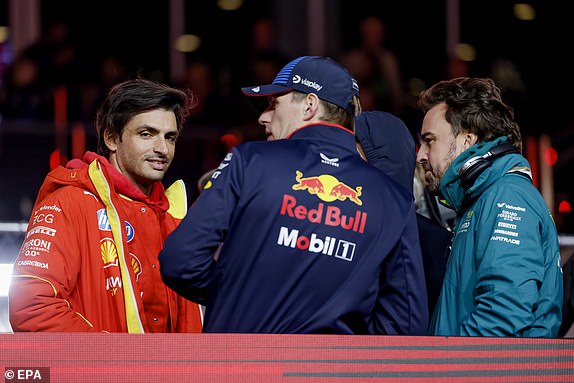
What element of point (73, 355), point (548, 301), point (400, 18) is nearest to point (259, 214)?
point (73, 355)

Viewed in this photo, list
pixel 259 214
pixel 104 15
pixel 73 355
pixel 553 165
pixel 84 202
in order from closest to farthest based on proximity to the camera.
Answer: pixel 73 355 → pixel 259 214 → pixel 84 202 → pixel 553 165 → pixel 104 15

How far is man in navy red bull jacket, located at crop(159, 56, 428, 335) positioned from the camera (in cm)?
272

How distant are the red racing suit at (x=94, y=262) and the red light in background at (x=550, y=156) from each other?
6.17 metres

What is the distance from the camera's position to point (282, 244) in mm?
2738

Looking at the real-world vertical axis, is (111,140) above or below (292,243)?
above

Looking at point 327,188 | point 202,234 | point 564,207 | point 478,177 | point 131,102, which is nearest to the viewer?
point 202,234

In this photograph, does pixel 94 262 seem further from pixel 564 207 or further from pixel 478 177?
pixel 564 207

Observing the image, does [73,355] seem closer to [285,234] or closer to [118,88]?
[285,234]

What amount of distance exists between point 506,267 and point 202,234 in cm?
94

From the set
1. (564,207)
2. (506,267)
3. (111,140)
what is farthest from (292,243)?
(564,207)

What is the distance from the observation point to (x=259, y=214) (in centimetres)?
273

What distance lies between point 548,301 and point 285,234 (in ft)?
3.02

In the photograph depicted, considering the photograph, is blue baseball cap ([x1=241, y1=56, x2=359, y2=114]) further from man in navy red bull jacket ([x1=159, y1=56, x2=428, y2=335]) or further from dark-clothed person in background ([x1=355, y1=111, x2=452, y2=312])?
dark-clothed person in background ([x1=355, y1=111, x2=452, y2=312])

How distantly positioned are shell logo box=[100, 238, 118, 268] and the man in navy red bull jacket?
606 millimetres
